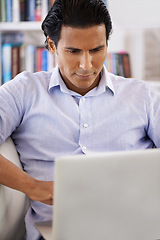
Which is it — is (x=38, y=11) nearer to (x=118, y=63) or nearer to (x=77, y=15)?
(x=118, y=63)

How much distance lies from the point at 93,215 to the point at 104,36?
0.69 m

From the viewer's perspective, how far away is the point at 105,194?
2.42 ft

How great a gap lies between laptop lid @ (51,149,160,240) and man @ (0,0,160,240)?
0.43 m

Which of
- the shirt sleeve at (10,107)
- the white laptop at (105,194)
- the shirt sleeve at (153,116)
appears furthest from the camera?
the shirt sleeve at (153,116)

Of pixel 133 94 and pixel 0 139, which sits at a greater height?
pixel 133 94

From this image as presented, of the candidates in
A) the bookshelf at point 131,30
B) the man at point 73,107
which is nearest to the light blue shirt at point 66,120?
the man at point 73,107

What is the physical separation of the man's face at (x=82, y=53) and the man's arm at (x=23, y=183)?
393 millimetres

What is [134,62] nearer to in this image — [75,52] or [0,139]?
[75,52]

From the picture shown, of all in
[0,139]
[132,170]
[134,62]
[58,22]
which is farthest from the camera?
[134,62]

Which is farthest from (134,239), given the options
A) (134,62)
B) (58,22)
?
(134,62)

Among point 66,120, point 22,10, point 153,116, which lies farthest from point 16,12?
point 153,116

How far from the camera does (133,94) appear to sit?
4.26 feet

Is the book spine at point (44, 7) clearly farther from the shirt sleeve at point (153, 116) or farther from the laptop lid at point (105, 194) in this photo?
the laptop lid at point (105, 194)

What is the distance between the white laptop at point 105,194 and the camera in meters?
0.71
